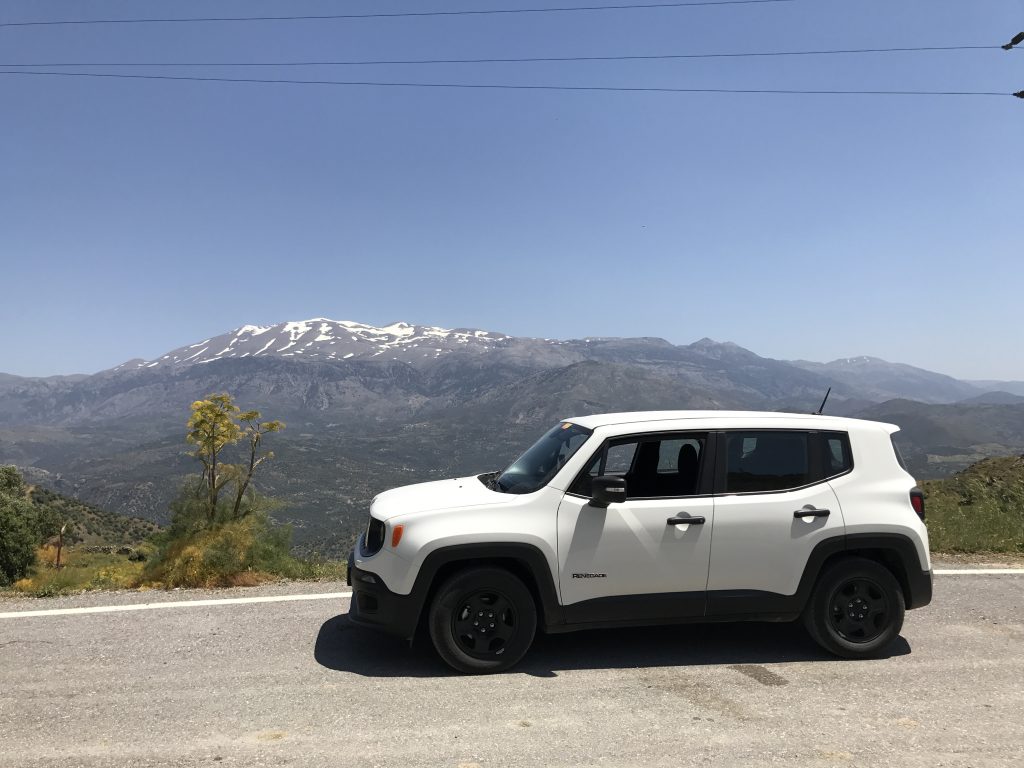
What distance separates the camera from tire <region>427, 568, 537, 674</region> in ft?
16.1

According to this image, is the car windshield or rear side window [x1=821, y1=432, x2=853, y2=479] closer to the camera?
the car windshield

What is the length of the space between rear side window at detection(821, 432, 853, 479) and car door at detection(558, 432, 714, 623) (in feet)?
3.48

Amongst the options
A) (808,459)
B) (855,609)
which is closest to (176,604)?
(808,459)

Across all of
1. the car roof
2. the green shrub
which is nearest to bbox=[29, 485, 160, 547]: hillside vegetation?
the green shrub

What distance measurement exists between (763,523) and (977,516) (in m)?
8.89

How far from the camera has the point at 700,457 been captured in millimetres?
5352

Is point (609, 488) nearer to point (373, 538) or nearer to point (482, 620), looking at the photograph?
point (482, 620)

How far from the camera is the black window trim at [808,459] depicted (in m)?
5.28

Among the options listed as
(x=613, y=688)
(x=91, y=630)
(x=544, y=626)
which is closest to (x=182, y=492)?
(x=91, y=630)

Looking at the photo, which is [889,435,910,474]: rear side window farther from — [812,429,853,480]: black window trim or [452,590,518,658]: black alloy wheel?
[452,590,518,658]: black alloy wheel

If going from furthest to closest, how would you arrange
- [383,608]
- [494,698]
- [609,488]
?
1. [383,608]
2. [609,488]
3. [494,698]

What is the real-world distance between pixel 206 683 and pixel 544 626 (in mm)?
2441

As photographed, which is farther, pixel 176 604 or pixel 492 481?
pixel 176 604

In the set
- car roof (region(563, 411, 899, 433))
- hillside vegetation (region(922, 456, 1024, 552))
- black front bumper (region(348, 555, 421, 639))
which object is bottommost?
hillside vegetation (region(922, 456, 1024, 552))
